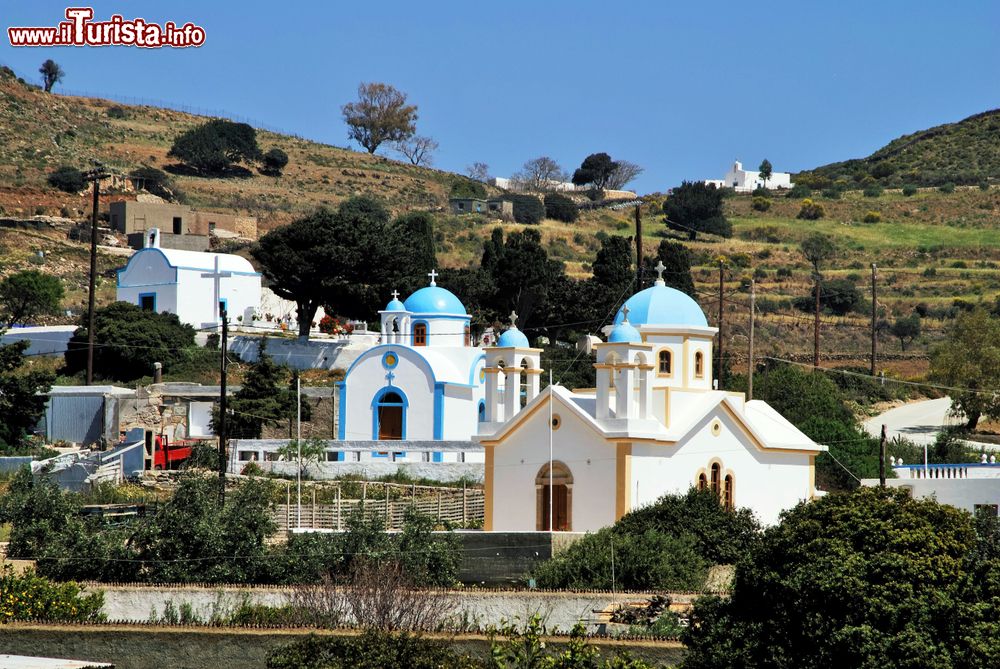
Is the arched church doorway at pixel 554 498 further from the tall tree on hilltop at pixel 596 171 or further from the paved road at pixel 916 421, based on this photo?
the tall tree on hilltop at pixel 596 171

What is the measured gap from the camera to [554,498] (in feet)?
124

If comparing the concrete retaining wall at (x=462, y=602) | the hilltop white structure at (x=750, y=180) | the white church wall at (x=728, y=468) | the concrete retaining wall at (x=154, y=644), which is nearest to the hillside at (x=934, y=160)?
the hilltop white structure at (x=750, y=180)

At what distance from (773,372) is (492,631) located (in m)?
39.7

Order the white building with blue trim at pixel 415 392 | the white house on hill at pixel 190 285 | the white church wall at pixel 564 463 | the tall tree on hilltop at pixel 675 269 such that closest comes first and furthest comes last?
the white church wall at pixel 564 463
the white building with blue trim at pixel 415 392
the white house on hill at pixel 190 285
the tall tree on hilltop at pixel 675 269

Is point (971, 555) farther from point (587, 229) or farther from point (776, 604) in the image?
point (587, 229)

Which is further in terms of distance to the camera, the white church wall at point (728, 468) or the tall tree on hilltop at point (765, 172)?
the tall tree on hilltop at point (765, 172)

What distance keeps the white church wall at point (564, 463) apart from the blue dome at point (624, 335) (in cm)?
217

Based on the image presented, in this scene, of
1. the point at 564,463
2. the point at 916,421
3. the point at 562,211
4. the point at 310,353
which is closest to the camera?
the point at 564,463

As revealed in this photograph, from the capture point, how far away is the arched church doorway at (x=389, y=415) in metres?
50.2

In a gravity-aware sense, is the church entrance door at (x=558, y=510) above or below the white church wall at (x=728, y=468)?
below

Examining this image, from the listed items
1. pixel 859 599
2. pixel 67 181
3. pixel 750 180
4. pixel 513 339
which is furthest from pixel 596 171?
pixel 859 599

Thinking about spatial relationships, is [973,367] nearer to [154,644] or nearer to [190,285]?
[190,285]

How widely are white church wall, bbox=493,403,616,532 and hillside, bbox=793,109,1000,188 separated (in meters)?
98.7
